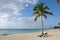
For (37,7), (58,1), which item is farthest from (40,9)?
(58,1)

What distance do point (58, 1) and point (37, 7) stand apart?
51.6 ft

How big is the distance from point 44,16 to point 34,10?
261 centimetres

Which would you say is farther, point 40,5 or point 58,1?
point 40,5

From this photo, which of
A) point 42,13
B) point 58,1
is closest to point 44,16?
point 42,13

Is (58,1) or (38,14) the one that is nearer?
(58,1)

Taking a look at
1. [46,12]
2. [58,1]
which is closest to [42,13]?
[46,12]

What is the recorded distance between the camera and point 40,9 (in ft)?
112

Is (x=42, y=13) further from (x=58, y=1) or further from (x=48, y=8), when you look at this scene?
(x=58, y=1)

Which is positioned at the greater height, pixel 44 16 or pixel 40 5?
pixel 40 5

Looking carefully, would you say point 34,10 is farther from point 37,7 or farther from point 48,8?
point 48,8

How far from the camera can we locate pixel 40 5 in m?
34.2

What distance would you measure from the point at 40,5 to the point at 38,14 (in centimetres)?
203

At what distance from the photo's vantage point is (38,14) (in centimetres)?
3447

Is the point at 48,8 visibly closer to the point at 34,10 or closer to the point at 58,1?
the point at 34,10
